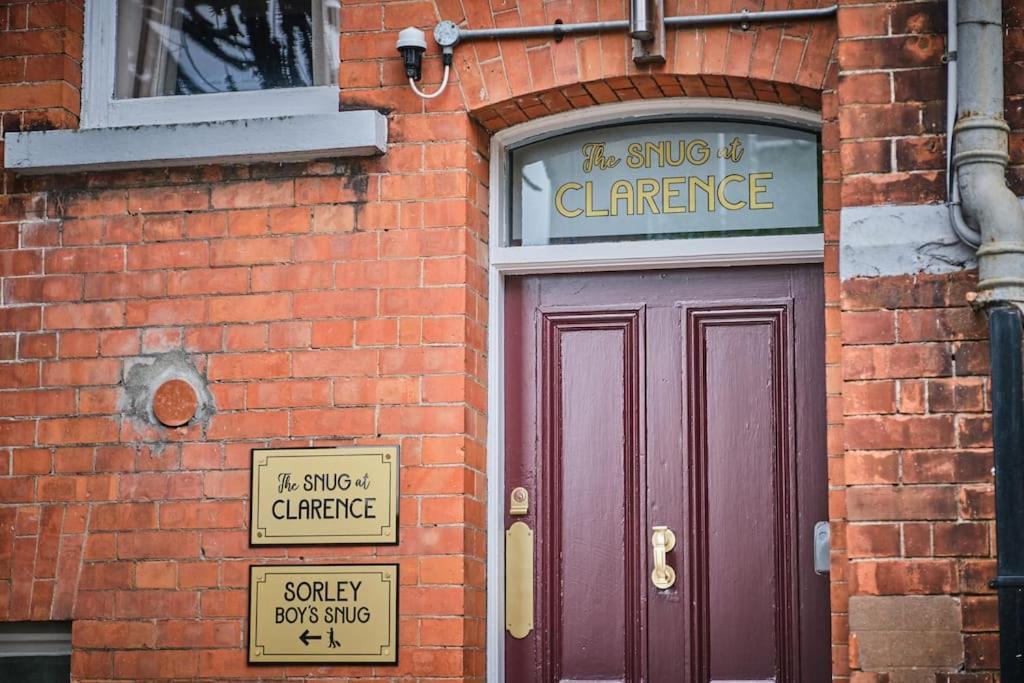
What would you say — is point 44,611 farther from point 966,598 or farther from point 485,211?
point 966,598

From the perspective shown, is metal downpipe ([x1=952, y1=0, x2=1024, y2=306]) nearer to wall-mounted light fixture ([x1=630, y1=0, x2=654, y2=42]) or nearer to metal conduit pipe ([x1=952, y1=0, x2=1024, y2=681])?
metal conduit pipe ([x1=952, y1=0, x2=1024, y2=681])

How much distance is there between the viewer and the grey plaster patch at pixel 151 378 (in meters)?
6.13

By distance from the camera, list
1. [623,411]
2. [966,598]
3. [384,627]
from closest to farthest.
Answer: [966,598] → [384,627] → [623,411]

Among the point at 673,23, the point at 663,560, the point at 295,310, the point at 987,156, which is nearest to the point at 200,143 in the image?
the point at 295,310

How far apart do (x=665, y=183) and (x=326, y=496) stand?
1.78m

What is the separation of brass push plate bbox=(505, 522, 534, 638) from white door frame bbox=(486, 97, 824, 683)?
0.02m

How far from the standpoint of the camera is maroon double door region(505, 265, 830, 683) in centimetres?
596

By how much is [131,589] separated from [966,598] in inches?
119

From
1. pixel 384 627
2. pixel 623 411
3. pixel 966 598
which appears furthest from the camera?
pixel 623 411

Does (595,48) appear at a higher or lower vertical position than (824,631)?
higher

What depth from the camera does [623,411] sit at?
6.19m

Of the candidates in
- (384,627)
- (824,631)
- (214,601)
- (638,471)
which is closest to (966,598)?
(824,631)

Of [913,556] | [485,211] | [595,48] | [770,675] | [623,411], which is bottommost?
[770,675]

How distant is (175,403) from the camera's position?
6117 mm
